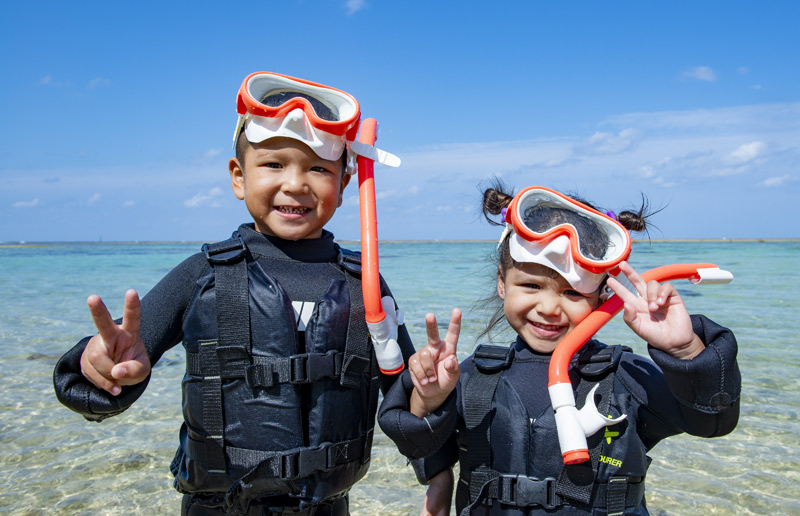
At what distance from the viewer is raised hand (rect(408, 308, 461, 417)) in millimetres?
2039

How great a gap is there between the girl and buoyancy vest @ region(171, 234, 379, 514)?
262mm

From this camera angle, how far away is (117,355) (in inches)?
80.2

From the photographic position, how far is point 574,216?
2.54 meters

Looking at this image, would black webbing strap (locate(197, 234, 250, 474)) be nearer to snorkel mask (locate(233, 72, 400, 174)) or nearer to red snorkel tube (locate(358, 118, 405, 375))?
red snorkel tube (locate(358, 118, 405, 375))

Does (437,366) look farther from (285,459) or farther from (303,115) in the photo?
(303,115)

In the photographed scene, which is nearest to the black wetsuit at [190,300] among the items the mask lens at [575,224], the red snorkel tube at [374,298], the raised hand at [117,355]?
the raised hand at [117,355]

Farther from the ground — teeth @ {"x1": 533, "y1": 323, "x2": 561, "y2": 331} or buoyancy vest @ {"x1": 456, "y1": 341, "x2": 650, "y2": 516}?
teeth @ {"x1": 533, "y1": 323, "x2": 561, "y2": 331}

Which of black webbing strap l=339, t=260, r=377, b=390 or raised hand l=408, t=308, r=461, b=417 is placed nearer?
raised hand l=408, t=308, r=461, b=417

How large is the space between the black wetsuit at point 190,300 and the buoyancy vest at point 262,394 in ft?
0.21

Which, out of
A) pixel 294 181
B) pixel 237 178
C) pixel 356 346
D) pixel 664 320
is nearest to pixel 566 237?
pixel 664 320

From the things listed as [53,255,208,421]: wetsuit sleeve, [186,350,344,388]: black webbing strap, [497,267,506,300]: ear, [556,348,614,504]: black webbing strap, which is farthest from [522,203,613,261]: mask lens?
[53,255,208,421]: wetsuit sleeve

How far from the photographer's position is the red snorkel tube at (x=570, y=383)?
2027 mm

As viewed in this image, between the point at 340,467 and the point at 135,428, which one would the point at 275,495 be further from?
the point at 135,428

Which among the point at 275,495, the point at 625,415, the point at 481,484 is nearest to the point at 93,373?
the point at 275,495
